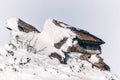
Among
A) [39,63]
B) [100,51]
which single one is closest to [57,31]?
[100,51]

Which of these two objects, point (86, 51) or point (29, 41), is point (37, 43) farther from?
point (86, 51)

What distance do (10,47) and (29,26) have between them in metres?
11.1

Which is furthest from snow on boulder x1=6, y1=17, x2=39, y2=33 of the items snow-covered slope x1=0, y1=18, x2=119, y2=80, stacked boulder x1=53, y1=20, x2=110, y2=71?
stacked boulder x1=53, y1=20, x2=110, y2=71

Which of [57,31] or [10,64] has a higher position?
[57,31]

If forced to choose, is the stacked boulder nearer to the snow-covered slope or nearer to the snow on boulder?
the snow-covered slope

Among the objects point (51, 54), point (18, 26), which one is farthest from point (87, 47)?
point (18, 26)

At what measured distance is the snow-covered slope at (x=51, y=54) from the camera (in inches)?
1239

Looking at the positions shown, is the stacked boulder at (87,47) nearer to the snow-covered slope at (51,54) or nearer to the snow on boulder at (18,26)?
the snow-covered slope at (51,54)

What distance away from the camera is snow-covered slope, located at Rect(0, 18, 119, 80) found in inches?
1239

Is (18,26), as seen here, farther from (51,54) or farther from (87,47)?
(87,47)

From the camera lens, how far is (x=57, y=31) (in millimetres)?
45156

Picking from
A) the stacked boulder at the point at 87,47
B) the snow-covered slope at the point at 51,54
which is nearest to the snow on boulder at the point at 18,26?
the snow-covered slope at the point at 51,54

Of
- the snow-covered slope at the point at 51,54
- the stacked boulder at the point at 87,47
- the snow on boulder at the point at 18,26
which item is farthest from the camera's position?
the snow on boulder at the point at 18,26

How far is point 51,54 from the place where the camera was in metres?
42.0
